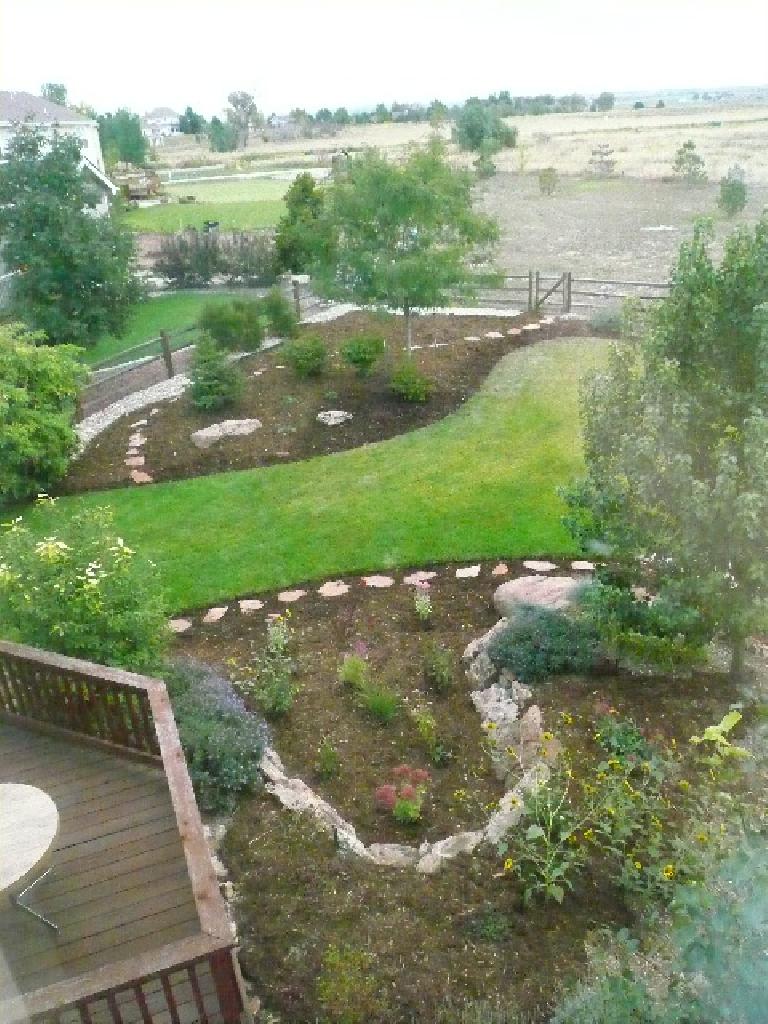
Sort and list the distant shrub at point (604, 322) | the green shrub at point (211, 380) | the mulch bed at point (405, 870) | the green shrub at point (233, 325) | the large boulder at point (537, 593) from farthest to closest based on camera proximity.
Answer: the distant shrub at point (604, 322) → the green shrub at point (233, 325) → the green shrub at point (211, 380) → the large boulder at point (537, 593) → the mulch bed at point (405, 870)

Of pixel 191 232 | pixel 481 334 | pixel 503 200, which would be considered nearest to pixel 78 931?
pixel 481 334

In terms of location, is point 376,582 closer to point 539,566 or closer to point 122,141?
point 539,566

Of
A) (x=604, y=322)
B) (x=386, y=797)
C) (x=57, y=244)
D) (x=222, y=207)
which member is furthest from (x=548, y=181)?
(x=386, y=797)

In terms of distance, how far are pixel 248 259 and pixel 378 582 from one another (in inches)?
537

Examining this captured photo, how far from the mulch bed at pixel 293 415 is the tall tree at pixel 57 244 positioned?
1.75 meters

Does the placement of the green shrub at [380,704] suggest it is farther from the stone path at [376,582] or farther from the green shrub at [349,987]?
the green shrub at [349,987]

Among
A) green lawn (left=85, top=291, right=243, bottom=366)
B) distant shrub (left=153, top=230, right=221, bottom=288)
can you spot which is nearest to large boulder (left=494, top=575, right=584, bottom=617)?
green lawn (left=85, top=291, right=243, bottom=366)

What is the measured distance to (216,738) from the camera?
459 centimetres

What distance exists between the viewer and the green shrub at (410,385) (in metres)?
10.8

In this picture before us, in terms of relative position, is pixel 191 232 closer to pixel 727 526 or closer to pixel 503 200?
pixel 503 200

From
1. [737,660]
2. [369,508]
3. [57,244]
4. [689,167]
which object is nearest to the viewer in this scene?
[737,660]

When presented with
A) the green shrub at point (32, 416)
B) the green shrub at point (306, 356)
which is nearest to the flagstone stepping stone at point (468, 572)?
the green shrub at point (32, 416)

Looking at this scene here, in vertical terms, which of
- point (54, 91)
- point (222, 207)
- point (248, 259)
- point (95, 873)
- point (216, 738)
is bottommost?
point (216, 738)

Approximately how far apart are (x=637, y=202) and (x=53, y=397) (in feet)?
39.4
